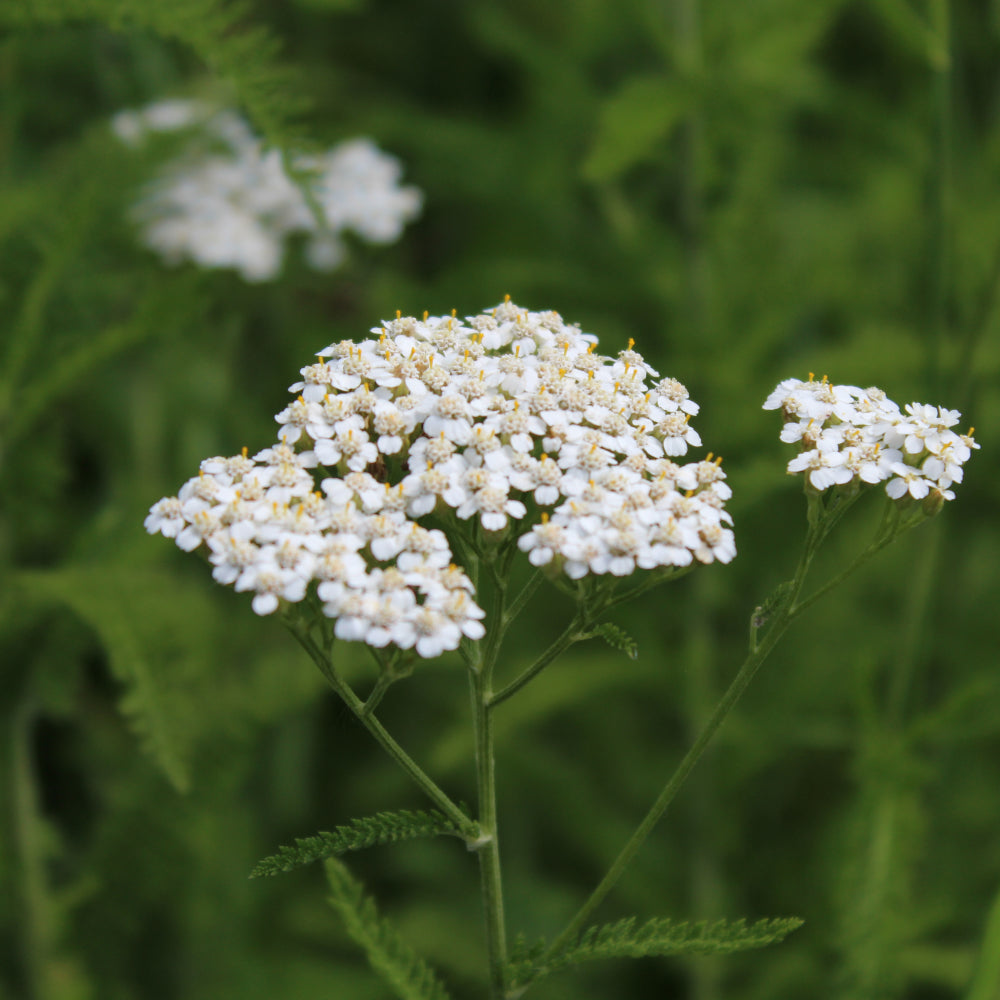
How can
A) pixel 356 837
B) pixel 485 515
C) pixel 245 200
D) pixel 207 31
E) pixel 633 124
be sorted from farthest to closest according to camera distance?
pixel 245 200
pixel 633 124
pixel 207 31
pixel 485 515
pixel 356 837

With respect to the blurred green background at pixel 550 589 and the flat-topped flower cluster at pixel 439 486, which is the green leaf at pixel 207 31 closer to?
the blurred green background at pixel 550 589

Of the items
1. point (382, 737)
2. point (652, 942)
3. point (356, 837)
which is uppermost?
point (382, 737)

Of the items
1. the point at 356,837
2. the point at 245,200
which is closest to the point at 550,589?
the point at 245,200

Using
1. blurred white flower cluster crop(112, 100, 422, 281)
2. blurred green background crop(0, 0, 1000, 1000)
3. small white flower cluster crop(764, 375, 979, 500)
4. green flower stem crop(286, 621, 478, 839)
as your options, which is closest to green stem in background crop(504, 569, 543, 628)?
green flower stem crop(286, 621, 478, 839)

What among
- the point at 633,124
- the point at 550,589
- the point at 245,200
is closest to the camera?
the point at 633,124

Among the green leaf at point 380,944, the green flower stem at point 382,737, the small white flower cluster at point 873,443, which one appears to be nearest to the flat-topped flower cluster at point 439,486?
the green flower stem at point 382,737

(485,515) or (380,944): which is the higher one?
(485,515)

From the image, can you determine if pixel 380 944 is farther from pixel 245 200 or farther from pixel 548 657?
pixel 245 200
